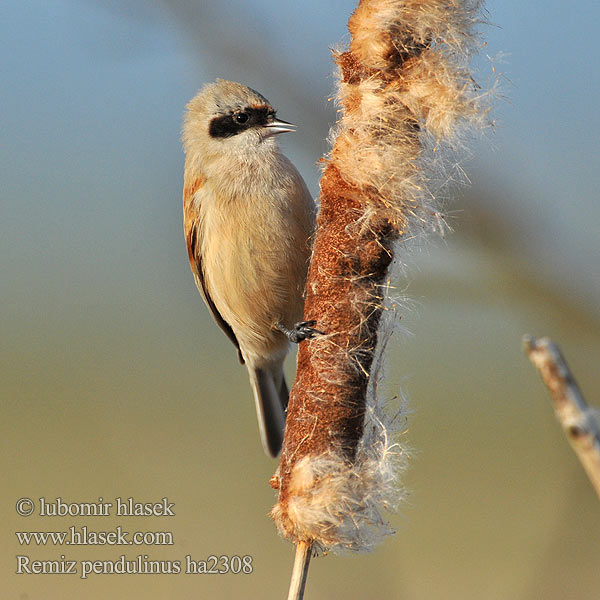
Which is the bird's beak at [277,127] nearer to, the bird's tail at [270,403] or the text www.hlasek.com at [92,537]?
the bird's tail at [270,403]

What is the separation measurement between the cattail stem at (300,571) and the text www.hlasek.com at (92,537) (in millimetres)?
2568

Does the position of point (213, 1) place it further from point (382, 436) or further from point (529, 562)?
point (529, 562)

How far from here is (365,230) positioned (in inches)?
69.5

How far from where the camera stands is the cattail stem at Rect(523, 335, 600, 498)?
0.79 m

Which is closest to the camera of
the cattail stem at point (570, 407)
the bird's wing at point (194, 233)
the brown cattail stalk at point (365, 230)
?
the cattail stem at point (570, 407)

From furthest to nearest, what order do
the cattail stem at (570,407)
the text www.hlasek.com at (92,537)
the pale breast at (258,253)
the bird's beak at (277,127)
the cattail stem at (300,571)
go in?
1. the text www.hlasek.com at (92,537)
2. the bird's beak at (277,127)
3. the pale breast at (258,253)
4. the cattail stem at (300,571)
5. the cattail stem at (570,407)

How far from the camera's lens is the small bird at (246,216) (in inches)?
122

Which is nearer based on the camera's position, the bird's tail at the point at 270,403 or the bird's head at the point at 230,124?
the bird's head at the point at 230,124

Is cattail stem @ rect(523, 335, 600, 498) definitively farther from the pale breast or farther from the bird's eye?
the bird's eye

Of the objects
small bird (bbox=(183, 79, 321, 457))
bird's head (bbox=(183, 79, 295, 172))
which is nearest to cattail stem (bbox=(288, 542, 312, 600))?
small bird (bbox=(183, 79, 321, 457))

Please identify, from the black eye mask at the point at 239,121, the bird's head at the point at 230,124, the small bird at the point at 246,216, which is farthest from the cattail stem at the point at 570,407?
the black eye mask at the point at 239,121

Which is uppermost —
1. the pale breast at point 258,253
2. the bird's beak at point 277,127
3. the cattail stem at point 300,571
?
the bird's beak at point 277,127

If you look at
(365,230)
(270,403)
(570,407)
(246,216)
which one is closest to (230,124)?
(246,216)

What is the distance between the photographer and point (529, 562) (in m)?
4.13
